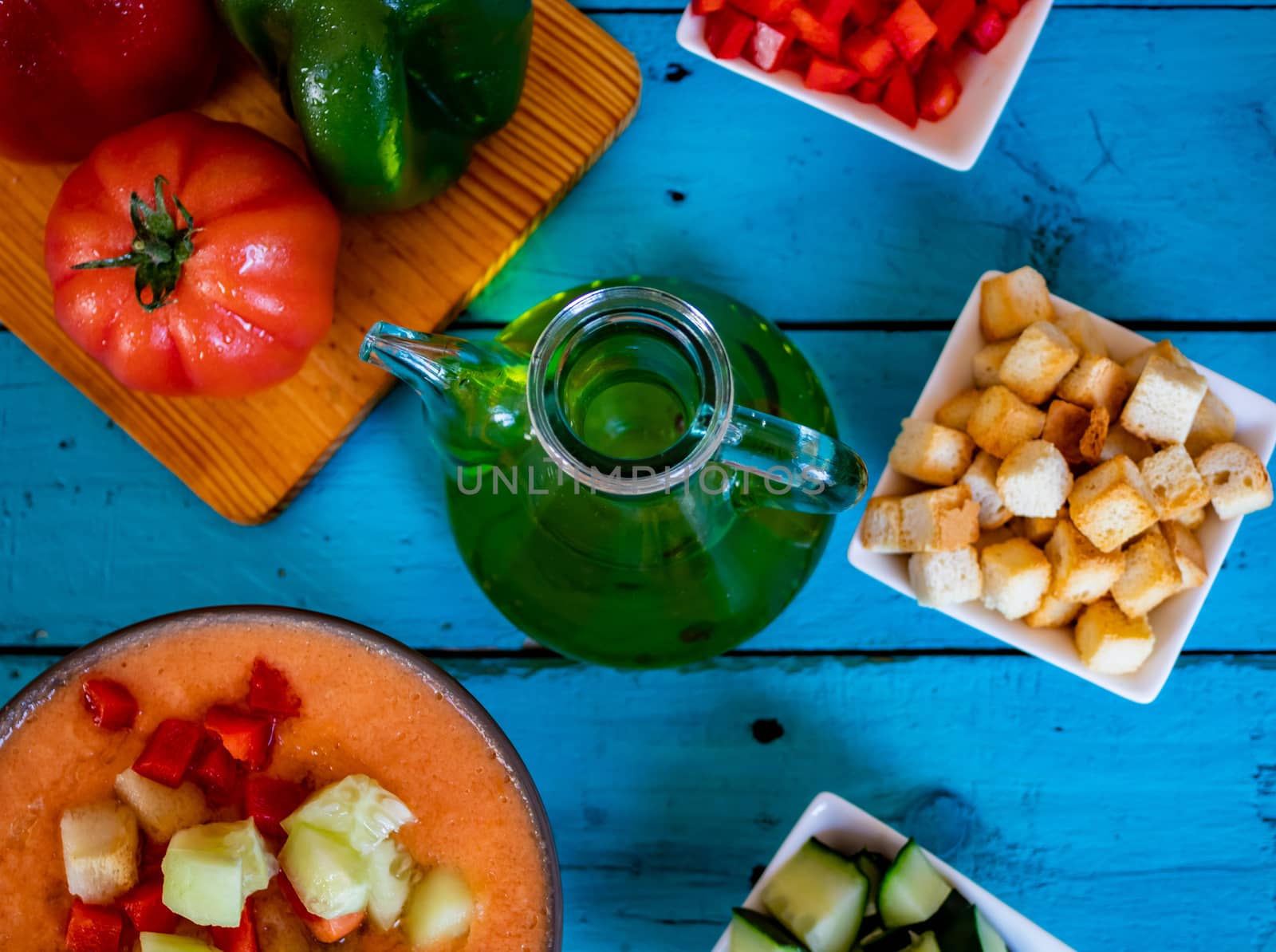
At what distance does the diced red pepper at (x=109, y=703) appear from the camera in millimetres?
831

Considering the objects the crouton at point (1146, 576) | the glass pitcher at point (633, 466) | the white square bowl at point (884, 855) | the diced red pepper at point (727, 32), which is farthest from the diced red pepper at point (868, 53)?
the white square bowl at point (884, 855)

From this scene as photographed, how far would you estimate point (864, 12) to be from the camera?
3.96 ft

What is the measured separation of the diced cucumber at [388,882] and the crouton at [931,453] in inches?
25.1

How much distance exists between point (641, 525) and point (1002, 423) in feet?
1.53

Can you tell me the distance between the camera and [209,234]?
1024mm

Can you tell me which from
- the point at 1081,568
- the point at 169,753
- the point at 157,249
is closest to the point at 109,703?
the point at 169,753

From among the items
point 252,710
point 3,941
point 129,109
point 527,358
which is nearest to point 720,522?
point 527,358

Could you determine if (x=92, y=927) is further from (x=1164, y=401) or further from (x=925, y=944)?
(x=1164, y=401)

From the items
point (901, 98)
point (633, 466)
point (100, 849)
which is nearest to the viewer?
point (633, 466)

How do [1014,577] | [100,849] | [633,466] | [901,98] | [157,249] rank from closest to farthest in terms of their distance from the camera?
[633,466] < [100,849] < [157,249] < [1014,577] < [901,98]

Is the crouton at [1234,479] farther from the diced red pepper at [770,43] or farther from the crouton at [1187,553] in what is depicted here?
the diced red pepper at [770,43]

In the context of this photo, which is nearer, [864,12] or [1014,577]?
[1014,577]

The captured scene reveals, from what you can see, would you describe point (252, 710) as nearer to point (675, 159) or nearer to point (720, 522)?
point (720, 522)

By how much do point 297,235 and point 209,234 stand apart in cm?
8
